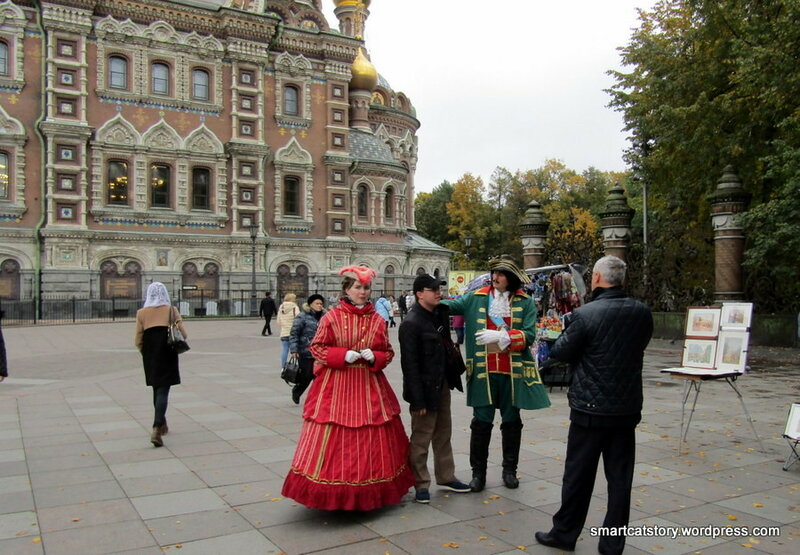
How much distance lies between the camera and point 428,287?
565 centimetres

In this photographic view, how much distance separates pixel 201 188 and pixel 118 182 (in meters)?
4.20

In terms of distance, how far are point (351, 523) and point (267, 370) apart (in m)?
9.80

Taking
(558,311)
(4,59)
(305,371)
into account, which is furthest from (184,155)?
(305,371)

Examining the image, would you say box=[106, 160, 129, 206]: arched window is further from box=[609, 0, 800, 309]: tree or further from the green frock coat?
the green frock coat

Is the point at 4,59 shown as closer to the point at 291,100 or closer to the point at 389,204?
the point at 291,100

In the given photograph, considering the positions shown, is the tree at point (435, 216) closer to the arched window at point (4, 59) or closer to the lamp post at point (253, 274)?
the lamp post at point (253, 274)

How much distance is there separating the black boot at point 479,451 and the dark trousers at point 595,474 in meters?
1.32

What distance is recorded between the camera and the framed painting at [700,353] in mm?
7844

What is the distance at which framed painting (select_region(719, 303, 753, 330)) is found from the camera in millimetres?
7770

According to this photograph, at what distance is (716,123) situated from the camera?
1859cm

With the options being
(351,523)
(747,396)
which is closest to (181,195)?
(747,396)

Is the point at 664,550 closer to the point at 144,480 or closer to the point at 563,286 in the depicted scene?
the point at 144,480

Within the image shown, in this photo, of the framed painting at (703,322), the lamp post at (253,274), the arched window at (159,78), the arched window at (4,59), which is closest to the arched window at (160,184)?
the arched window at (159,78)

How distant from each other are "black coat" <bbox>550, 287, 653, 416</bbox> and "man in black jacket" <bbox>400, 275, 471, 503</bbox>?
4.35 feet
